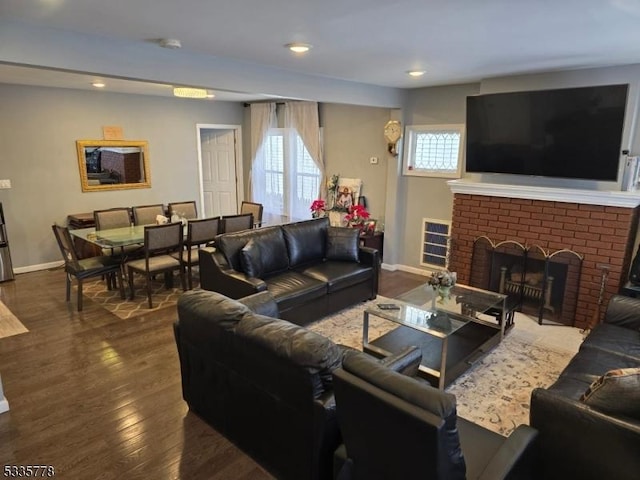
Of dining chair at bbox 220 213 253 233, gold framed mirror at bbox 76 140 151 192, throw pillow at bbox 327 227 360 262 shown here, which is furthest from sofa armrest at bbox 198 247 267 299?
gold framed mirror at bbox 76 140 151 192

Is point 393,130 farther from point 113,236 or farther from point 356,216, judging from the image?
point 113,236

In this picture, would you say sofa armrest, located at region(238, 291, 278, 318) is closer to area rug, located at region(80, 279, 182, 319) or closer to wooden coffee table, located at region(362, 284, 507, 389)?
wooden coffee table, located at region(362, 284, 507, 389)

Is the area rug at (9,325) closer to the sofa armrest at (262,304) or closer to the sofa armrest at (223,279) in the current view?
the sofa armrest at (223,279)

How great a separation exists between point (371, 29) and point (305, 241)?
255 cm

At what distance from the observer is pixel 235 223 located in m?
5.41

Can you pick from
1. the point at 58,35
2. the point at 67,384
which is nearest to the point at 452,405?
the point at 67,384

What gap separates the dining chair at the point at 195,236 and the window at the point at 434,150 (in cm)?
281

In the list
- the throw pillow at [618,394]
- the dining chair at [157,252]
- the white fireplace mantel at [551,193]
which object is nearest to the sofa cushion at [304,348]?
the throw pillow at [618,394]

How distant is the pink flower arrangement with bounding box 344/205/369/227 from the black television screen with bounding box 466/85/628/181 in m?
1.62

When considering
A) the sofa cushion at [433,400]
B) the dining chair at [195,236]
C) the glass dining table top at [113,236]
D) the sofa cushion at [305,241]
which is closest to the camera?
the sofa cushion at [433,400]

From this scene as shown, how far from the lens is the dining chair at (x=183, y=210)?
6.18m

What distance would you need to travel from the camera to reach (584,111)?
3770 mm

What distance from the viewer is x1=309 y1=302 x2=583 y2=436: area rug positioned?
2842 mm

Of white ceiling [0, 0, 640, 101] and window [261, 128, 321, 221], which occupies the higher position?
white ceiling [0, 0, 640, 101]
